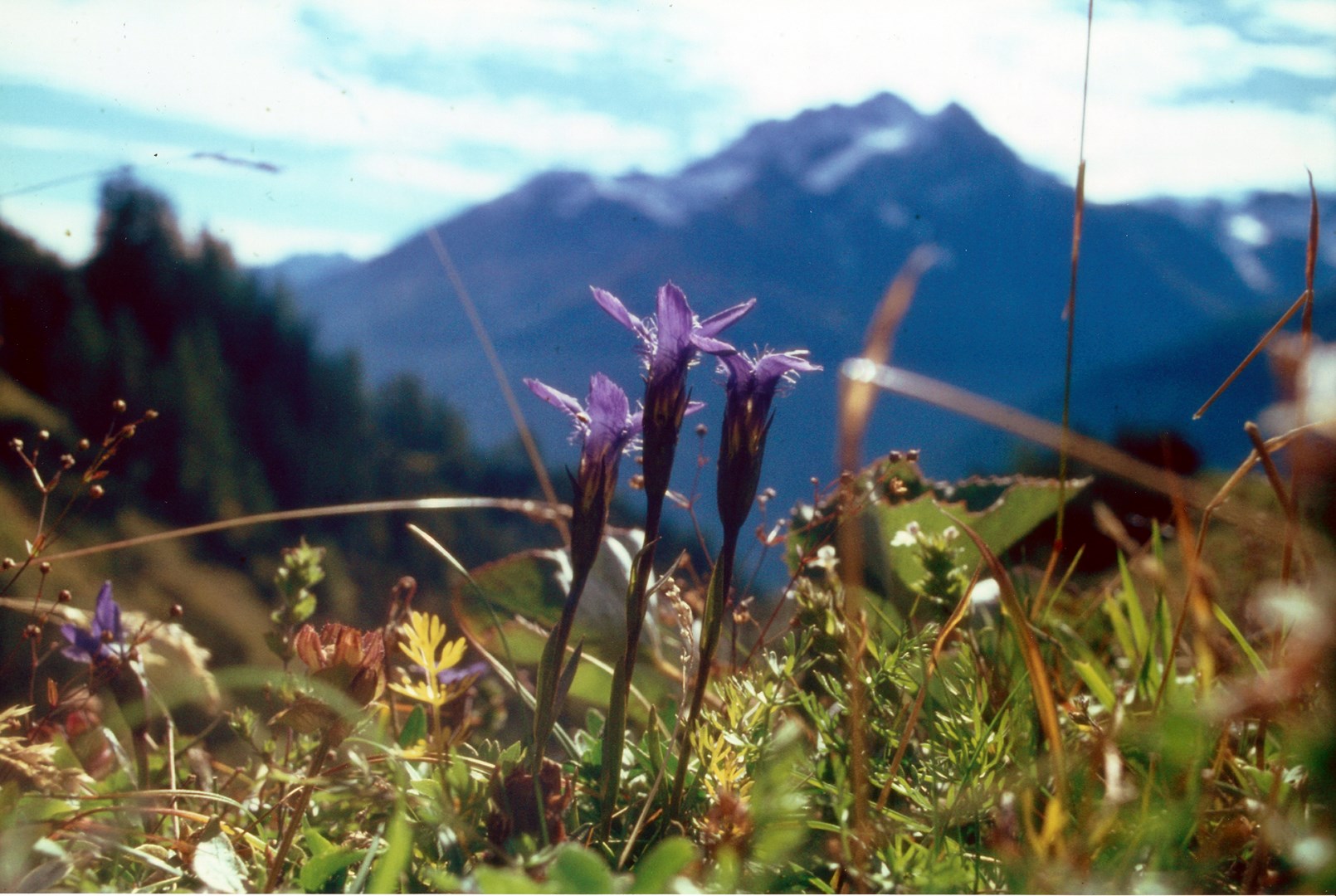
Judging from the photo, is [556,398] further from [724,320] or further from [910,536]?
[910,536]

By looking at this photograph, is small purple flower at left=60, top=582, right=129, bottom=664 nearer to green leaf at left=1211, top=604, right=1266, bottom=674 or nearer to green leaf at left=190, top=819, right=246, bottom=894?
green leaf at left=190, top=819, right=246, bottom=894

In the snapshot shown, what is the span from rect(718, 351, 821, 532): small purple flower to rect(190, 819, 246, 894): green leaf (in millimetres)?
273

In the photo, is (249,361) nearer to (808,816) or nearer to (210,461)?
(210,461)

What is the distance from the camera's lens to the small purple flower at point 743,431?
45 cm

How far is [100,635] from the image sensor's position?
612 mm

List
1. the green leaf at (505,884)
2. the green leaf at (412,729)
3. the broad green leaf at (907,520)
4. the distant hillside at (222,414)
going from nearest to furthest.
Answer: the green leaf at (505,884) < the green leaf at (412,729) < the broad green leaf at (907,520) < the distant hillside at (222,414)

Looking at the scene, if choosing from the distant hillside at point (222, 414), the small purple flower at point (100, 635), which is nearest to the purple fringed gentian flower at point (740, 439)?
the small purple flower at point (100, 635)

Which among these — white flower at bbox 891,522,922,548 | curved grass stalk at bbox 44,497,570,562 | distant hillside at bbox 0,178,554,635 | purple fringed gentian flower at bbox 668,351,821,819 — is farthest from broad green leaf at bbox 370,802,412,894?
distant hillside at bbox 0,178,554,635

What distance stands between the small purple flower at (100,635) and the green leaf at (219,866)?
0.21 metres

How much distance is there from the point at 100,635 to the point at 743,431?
0.45 m

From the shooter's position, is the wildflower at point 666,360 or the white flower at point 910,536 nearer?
the wildflower at point 666,360

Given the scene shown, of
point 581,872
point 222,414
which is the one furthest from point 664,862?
point 222,414

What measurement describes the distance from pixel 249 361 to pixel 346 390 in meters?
0.29

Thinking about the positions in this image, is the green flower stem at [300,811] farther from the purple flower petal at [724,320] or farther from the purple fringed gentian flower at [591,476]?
the purple flower petal at [724,320]
